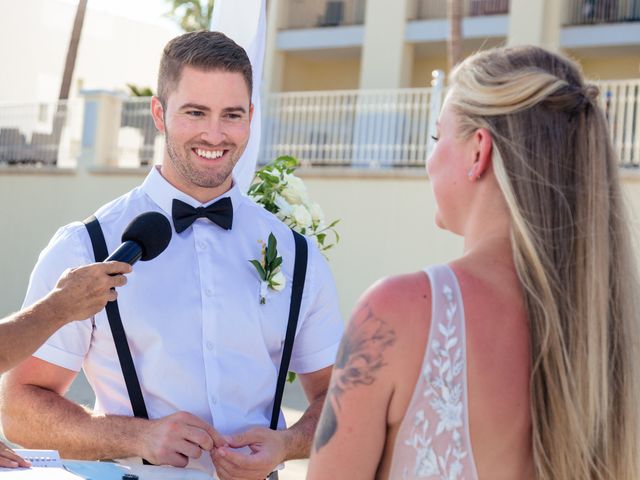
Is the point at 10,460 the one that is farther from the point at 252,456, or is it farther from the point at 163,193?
the point at 163,193

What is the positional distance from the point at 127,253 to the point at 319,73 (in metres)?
22.4

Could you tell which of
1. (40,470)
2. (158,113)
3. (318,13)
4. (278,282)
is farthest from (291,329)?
(318,13)

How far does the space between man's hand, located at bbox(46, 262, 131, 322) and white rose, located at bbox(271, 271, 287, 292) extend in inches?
32.5

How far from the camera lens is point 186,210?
3.27 metres

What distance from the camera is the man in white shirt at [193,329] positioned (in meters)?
2.99

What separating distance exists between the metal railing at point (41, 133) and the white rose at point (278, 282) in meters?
15.9

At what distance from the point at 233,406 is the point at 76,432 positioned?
465mm

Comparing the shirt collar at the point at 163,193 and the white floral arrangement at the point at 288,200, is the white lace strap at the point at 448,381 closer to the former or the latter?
the shirt collar at the point at 163,193

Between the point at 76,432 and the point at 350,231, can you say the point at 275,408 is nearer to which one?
the point at 76,432

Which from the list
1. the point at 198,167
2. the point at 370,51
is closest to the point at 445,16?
the point at 370,51

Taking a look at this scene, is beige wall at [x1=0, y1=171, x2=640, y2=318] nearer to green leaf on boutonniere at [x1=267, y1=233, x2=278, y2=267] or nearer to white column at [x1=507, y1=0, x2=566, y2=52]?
white column at [x1=507, y1=0, x2=566, y2=52]

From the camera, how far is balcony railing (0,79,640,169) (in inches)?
617

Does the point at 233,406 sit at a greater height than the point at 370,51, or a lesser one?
lesser

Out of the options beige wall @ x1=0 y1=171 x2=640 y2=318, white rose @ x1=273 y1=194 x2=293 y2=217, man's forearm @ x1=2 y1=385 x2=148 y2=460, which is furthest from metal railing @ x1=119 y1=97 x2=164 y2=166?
man's forearm @ x1=2 y1=385 x2=148 y2=460
